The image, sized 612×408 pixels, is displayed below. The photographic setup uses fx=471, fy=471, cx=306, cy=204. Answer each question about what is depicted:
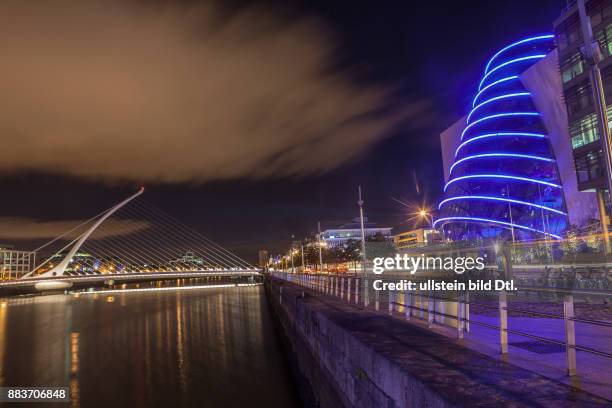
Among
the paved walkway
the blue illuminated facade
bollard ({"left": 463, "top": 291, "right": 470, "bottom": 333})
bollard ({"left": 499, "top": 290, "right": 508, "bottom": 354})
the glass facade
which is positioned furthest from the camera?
the blue illuminated facade

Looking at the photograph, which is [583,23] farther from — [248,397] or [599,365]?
[248,397]

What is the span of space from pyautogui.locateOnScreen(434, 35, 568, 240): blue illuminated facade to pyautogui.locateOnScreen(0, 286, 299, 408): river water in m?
33.7

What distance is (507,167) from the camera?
59062mm

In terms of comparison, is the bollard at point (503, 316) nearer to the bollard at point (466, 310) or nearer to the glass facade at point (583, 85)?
the bollard at point (466, 310)

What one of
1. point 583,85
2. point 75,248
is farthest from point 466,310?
point 75,248

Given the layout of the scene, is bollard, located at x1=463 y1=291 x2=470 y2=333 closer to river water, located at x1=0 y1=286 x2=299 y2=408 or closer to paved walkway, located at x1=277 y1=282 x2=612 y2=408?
paved walkway, located at x1=277 y1=282 x2=612 y2=408

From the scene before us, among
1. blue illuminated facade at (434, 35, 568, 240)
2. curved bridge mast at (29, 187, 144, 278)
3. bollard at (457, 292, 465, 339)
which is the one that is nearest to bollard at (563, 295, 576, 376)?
bollard at (457, 292, 465, 339)

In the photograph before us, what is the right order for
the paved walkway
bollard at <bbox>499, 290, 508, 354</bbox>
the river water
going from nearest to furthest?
the paved walkway
bollard at <bbox>499, 290, 508, 354</bbox>
the river water

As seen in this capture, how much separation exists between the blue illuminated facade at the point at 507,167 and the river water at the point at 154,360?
33654 millimetres

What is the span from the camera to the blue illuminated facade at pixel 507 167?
56500 millimetres

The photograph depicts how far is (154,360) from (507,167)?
49360 millimetres

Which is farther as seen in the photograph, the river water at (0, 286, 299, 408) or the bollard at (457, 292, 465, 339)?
the river water at (0, 286, 299, 408)

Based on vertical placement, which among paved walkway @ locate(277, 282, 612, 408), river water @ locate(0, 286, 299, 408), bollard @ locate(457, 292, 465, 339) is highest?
bollard @ locate(457, 292, 465, 339)

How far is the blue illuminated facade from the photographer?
56.5m
